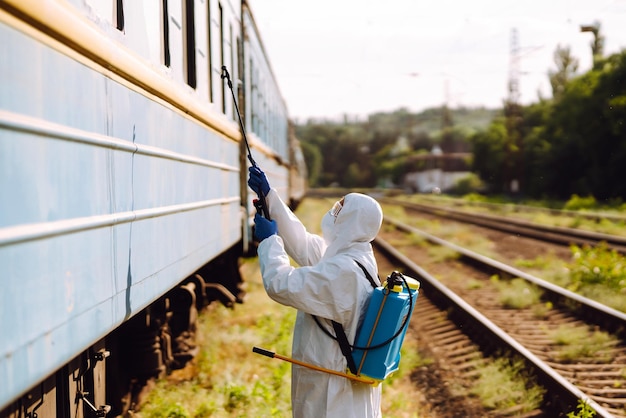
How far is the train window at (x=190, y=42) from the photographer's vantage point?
165 inches

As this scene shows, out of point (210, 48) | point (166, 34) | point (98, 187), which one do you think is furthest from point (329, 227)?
point (210, 48)

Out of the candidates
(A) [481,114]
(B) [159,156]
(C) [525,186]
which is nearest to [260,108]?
(B) [159,156]

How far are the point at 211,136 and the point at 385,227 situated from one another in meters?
16.9

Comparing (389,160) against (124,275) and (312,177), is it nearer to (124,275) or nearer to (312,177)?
(312,177)

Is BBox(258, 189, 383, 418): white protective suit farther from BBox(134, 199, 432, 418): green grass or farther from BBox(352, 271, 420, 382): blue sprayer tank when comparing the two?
BBox(134, 199, 432, 418): green grass

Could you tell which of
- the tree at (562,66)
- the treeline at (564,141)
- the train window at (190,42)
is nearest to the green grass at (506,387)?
the train window at (190,42)

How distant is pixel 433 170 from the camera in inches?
2881

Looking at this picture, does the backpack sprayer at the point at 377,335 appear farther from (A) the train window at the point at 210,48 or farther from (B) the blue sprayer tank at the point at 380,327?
(A) the train window at the point at 210,48

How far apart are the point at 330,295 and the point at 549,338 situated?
15.2 ft

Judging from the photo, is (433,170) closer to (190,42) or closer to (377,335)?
(190,42)

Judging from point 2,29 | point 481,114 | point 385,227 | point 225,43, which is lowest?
point 385,227

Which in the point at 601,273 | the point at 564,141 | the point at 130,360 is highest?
the point at 564,141

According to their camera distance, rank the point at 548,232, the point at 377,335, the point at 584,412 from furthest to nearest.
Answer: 1. the point at 548,232
2. the point at 584,412
3. the point at 377,335

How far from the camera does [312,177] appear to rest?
290 ft
